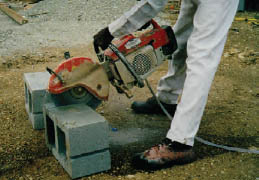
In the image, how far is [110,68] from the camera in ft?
8.87

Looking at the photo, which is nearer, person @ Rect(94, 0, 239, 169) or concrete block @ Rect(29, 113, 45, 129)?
person @ Rect(94, 0, 239, 169)

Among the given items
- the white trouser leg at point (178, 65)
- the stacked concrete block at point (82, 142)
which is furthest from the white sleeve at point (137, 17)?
the stacked concrete block at point (82, 142)

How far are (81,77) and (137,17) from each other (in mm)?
608

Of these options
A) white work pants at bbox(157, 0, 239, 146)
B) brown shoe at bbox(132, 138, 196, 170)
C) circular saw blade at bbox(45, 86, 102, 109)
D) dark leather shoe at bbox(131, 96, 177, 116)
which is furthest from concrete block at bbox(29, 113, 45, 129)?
white work pants at bbox(157, 0, 239, 146)

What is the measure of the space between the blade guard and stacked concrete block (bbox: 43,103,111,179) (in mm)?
196

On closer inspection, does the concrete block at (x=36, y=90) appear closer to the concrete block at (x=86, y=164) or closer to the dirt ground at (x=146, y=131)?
the dirt ground at (x=146, y=131)

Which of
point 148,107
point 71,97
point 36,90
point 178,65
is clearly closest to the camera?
point 71,97

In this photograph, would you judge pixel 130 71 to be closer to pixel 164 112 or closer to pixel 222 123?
pixel 164 112

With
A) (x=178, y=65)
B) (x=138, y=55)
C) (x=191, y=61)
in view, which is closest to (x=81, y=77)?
(x=138, y=55)

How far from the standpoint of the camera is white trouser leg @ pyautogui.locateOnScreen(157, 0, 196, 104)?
2.88m

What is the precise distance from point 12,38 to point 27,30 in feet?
2.28

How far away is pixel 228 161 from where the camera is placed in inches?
98.3

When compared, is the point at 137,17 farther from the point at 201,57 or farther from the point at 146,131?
the point at 146,131

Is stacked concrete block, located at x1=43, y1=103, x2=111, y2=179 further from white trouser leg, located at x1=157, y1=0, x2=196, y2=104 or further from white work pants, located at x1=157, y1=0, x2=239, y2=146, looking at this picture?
white trouser leg, located at x1=157, y1=0, x2=196, y2=104
